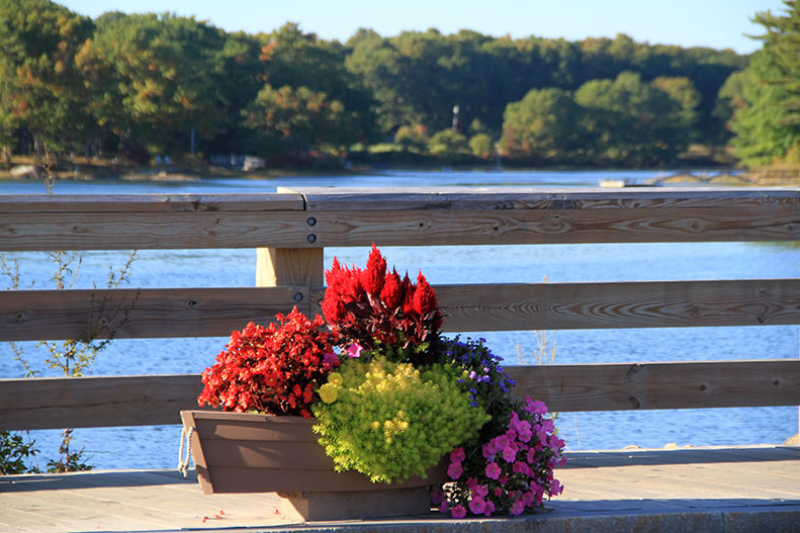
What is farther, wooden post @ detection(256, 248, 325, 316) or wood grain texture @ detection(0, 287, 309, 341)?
wooden post @ detection(256, 248, 325, 316)

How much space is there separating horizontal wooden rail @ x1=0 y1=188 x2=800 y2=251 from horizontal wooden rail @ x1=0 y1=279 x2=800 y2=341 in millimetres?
192

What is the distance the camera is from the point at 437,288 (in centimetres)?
372

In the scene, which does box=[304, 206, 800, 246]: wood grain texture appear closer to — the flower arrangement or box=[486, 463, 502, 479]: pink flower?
the flower arrangement

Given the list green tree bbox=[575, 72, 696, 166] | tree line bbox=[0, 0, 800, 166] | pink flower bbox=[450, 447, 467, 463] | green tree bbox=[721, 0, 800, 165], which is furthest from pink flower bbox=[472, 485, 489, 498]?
green tree bbox=[575, 72, 696, 166]

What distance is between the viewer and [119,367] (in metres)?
10.4

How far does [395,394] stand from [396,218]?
117cm

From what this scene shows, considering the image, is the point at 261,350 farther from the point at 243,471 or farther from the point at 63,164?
the point at 63,164

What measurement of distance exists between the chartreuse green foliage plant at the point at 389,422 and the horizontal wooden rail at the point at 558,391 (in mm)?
1041

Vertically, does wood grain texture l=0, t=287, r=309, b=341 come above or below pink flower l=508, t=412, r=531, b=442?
above

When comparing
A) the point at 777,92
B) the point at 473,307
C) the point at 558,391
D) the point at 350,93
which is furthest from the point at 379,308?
the point at 777,92

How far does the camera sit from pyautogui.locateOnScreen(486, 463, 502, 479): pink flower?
9.33 ft

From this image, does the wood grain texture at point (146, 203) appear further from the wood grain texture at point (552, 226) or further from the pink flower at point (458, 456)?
the pink flower at point (458, 456)

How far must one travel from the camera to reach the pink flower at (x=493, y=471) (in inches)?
112

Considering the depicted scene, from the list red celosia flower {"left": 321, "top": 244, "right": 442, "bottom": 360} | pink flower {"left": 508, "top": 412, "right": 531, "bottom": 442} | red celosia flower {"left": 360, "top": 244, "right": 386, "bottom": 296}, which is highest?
red celosia flower {"left": 360, "top": 244, "right": 386, "bottom": 296}
